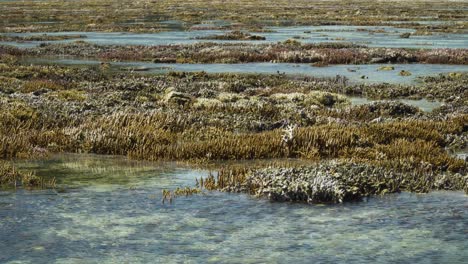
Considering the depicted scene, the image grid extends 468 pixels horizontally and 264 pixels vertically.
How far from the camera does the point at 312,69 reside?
41.6m

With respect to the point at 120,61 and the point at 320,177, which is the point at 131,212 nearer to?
the point at 320,177

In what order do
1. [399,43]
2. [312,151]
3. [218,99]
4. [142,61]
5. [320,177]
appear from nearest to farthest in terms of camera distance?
[320,177] → [312,151] → [218,99] → [142,61] → [399,43]

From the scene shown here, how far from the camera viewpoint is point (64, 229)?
10.0 m

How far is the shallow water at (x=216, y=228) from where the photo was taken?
892 cm

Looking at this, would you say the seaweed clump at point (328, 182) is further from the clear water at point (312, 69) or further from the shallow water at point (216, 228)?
the clear water at point (312, 69)

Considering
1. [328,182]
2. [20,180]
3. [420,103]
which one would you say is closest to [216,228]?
[328,182]

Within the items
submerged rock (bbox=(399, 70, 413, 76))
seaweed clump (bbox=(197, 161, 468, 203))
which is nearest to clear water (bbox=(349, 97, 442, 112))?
submerged rock (bbox=(399, 70, 413, 76))

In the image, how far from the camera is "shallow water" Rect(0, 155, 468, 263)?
892 cm

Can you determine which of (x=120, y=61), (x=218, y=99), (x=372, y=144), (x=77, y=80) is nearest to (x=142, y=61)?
(x=120, y=61)

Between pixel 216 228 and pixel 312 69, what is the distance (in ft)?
106

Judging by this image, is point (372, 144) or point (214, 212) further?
point (372, 144)

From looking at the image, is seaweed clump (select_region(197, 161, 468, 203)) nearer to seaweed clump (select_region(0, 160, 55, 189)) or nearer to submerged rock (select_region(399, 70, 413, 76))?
seaweed clump (select_region(0, 160, 55, 189))

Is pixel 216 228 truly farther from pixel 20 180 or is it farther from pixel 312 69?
pixel 312 69

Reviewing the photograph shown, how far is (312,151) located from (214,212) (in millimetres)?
5882
